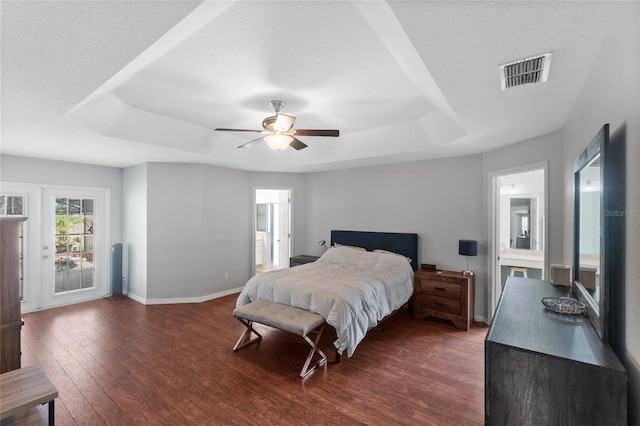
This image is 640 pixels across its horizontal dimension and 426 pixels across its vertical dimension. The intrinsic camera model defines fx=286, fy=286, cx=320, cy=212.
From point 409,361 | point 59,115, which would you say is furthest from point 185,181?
point 409,361

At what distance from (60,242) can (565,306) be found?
266 inches

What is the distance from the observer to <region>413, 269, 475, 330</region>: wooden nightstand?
384 centimetres

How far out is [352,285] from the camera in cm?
336

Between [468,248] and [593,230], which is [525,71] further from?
[468,248]

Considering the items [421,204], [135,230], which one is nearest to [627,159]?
[421,204]

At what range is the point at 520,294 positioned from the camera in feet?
7.09

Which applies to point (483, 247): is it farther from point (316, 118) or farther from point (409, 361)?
point (316, 118)

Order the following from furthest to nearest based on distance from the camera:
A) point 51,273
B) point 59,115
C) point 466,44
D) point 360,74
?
point 51,273, point 59,115, point 360,74, point 466,44

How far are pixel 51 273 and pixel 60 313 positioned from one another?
77 centimetres

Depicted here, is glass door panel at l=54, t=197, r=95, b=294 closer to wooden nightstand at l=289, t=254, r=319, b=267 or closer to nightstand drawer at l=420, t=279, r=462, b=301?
wooden nightstand at l=289, t=254, r=319, b=267

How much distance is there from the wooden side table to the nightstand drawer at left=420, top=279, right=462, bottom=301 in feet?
13.0

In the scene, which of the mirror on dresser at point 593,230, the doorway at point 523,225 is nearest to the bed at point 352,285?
the mirror on dresser at point 593,230

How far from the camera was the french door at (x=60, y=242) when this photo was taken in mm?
4543

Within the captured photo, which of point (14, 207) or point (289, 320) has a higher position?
point (14, 207)
